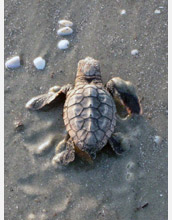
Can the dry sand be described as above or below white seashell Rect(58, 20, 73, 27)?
below

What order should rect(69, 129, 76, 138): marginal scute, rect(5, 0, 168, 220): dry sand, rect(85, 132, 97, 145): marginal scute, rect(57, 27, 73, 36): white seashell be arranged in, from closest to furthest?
rect(85, 132, 97, 145): marginal scute → rect(69, 129, 76, 138): marginal scute → rect(5, 0, 168, 220): dry sand → rect(57, 27, 73, 36): white seashell

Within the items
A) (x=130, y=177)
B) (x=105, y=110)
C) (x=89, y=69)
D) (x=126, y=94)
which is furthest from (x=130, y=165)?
(x=89, y=69)

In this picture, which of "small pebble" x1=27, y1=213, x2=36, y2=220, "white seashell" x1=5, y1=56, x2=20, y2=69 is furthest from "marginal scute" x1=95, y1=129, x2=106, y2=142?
"white seashell" x1=5, y1=56, x2=20, y2=69

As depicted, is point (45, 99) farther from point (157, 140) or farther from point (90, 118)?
point (157, 140)

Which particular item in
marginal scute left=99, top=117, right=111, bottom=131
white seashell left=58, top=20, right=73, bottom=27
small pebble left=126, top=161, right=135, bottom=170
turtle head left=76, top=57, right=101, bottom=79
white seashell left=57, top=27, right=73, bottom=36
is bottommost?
small pebble left=126, top=161, right=135, bottom=170

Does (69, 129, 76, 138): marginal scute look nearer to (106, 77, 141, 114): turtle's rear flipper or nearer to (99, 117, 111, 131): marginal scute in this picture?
(99, 117, 111, 131): marginal scute

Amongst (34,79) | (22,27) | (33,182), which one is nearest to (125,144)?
(33,182)

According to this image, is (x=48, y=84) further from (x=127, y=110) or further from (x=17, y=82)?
(x=127, y=110)

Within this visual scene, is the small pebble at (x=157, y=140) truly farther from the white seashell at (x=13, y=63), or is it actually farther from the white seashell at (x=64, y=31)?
the white seashell at (x=13, y=63)
